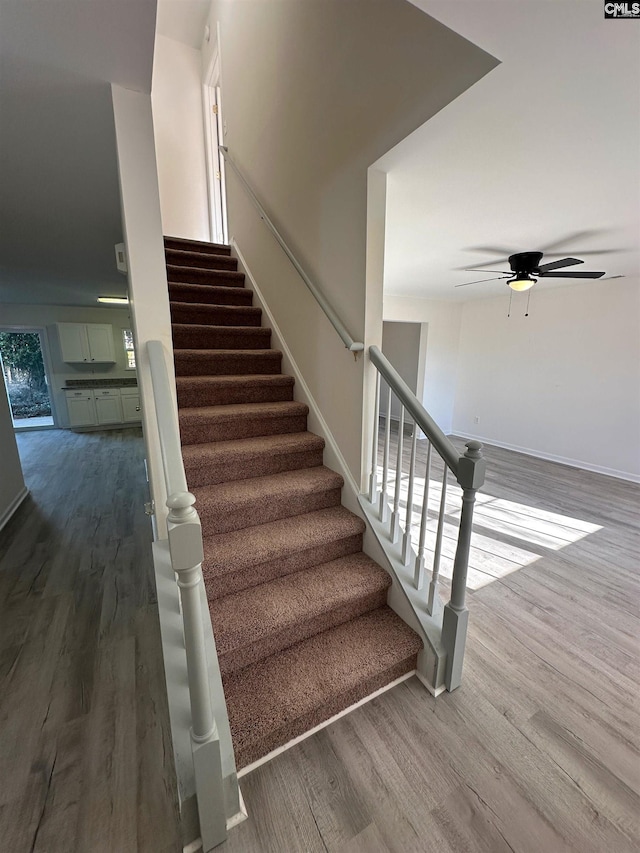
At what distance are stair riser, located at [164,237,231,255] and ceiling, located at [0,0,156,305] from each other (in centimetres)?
59

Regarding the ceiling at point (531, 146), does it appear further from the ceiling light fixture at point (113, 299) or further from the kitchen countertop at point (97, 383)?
the kitchen countertop at point (97, 383)

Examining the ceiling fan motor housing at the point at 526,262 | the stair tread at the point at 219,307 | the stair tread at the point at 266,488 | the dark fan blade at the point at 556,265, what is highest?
the ceiling fan motor housing at the point at 526,262

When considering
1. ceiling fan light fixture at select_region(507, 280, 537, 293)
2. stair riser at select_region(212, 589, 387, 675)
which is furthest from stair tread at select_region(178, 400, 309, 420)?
ceiling fan light fixture at select_region(507, 280, 537, 293)

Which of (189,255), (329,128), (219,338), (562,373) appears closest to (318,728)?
(219,338)

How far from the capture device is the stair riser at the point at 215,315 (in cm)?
281

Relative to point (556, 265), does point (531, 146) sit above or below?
above

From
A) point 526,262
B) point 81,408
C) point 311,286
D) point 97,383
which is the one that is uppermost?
point 526,262

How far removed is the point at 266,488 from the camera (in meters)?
1.95

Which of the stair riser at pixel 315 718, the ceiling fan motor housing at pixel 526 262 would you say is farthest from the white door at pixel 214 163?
the stair riser at pixel 315 718

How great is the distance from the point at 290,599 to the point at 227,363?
1719 millimetres

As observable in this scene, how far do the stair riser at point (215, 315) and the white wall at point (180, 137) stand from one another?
3124 mm

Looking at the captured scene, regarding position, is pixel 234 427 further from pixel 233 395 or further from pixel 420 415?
pixel 420 415

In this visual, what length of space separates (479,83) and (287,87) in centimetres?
190

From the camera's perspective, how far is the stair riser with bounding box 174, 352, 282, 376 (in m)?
2.49
